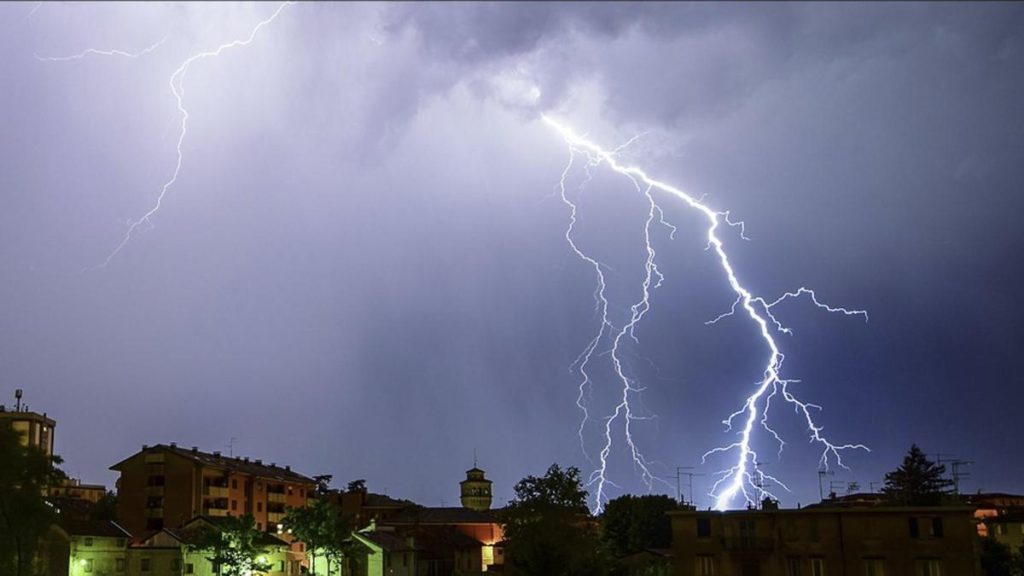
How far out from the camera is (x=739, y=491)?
5875 cm

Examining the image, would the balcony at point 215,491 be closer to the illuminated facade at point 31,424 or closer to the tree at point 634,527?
the illuminated facade at point 31,424

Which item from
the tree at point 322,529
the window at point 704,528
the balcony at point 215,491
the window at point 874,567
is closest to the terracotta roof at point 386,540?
the tree at point 322,529


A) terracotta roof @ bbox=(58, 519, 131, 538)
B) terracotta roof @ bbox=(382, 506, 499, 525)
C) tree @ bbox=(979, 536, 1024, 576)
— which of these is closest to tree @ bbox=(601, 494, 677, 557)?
terracotta roof @ bbox=(382, 506, 499, 525)

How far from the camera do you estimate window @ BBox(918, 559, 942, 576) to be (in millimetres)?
38531

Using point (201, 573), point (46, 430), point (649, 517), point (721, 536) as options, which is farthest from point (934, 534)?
point (46, 430)

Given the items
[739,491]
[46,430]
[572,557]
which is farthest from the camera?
[46,430]

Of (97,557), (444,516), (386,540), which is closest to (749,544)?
(386,540)

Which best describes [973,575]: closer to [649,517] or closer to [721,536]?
[721,536]

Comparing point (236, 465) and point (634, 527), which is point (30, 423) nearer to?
point (236, 465)

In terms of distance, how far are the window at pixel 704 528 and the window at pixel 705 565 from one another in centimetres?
92

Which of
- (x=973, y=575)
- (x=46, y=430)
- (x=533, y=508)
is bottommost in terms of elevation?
(x=973, y=575)

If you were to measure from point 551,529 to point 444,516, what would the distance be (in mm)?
36372

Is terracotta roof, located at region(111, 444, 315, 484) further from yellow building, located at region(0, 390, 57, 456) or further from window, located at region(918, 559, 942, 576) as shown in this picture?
window, located at region(918, 559, 942, 576)

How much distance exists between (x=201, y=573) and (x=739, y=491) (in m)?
30.9
